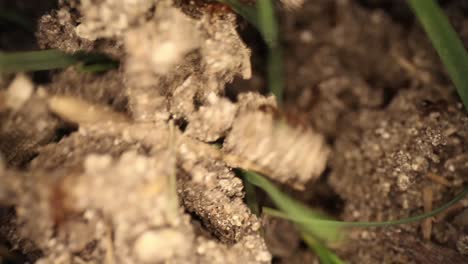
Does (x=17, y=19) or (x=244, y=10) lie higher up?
(x=244, y=10)

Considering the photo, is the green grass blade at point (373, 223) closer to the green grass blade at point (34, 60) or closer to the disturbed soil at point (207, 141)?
the disturbed soil at point (207, 141)

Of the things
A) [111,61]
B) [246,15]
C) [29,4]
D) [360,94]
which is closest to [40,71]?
[111,61]

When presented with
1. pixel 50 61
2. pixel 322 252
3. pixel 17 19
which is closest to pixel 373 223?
pixel 322 252

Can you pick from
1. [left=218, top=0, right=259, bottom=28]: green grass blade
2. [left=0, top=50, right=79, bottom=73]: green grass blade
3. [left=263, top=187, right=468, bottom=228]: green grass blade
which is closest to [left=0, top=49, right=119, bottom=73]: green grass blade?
[left=0, top=50, right=79, bottom=73]: green grass blade

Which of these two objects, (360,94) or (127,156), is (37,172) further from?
(360,94)

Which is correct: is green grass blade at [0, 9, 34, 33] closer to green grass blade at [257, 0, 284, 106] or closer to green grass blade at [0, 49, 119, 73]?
green grass blade at [0, 49, 119, 73]

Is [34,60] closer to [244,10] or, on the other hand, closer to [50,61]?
[50,61]
